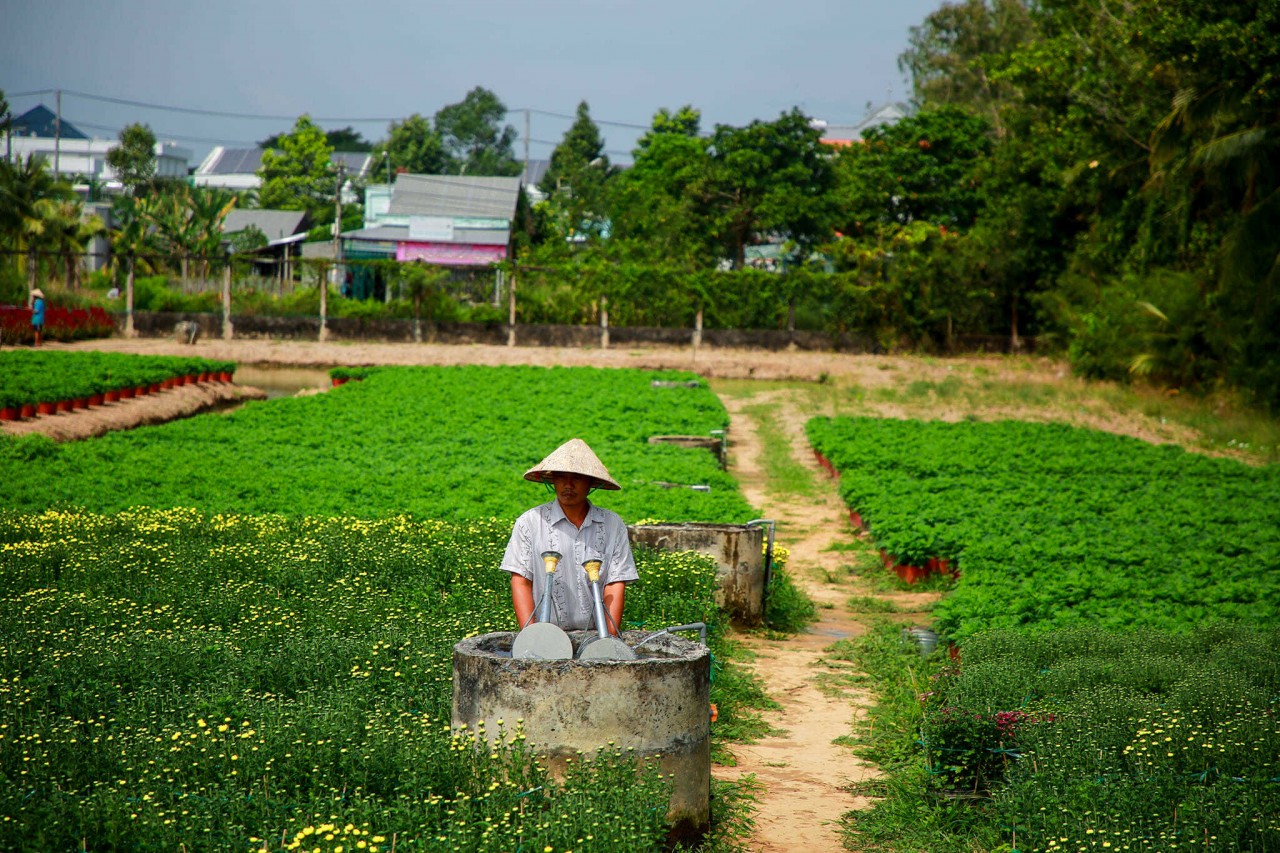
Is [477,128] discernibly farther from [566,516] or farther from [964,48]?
[566,516]

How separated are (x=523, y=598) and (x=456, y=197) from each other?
174 ft

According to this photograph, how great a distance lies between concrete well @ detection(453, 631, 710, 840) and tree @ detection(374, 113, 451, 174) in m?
74.1

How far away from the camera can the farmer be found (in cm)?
607

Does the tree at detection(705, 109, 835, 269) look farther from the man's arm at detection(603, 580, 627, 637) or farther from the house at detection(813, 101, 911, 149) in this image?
the man's arm at detection(603, 580, 627, 637)

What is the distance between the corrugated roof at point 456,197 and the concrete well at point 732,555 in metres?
46.7

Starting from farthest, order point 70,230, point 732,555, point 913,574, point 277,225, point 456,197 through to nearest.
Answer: point 277,225, point 456,197, point 70,230, point 913,574, point 732,555

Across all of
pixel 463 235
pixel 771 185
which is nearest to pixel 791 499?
pixel 771 185

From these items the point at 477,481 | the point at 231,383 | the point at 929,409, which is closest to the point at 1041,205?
the point at 929,409

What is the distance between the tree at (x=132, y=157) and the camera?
67938 mm

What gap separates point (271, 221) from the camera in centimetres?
6166

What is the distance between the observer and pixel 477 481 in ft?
52.5

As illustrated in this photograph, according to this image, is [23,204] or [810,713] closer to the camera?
[810,713]

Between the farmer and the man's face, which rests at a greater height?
the man's face

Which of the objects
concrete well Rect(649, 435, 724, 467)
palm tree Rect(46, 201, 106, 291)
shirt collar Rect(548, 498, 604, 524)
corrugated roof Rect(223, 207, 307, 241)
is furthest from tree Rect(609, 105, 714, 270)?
shirt collar Rect(548, 498, 604, 524)
